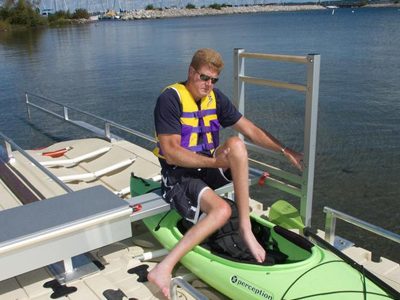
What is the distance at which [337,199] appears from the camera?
8.36m

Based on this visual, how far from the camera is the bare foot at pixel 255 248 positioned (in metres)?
3.58

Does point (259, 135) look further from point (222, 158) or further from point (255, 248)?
point (255, 248)

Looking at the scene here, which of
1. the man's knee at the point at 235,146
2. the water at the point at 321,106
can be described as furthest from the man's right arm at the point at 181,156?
the water at the point at 321,106

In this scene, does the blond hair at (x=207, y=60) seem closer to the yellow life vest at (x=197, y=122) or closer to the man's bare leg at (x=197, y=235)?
the yellow life vest at (x=197, y=122)

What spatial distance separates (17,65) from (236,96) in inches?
949

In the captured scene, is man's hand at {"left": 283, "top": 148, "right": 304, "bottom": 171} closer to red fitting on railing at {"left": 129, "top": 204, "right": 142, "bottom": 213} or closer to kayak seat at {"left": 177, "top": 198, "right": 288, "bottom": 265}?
kayak seat at {"left": 177, "top": 198, "right": 288, "bottom": 265}

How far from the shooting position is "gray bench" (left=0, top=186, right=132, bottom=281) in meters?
3.54

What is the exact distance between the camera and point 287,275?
3.27 m

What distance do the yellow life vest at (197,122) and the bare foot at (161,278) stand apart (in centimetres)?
112

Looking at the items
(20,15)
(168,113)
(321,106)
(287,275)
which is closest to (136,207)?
(168,113)

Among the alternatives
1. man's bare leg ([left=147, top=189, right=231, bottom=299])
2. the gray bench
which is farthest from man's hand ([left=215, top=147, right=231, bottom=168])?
the gray bench

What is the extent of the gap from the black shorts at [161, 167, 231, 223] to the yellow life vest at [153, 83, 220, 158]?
0.23 metres

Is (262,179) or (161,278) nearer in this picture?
(161,278)

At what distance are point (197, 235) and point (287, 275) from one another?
84 centimetres
